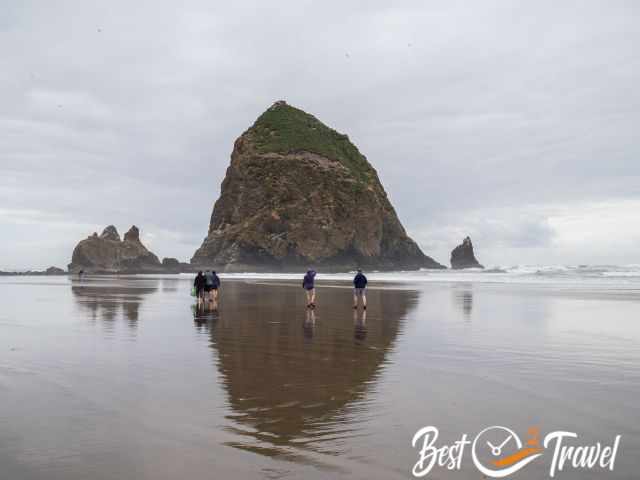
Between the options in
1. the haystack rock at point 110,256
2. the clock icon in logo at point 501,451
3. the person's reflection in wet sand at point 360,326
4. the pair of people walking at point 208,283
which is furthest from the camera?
the haystack rock at point 110,256

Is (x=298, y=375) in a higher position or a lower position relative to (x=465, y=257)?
lower

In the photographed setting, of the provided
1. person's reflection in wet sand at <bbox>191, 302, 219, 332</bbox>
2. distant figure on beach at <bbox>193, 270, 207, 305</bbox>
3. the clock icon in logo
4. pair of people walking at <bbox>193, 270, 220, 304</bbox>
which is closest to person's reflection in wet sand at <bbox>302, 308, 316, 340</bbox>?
person's reflection in wet sand at <bbox>191, 302, 219, 332</bbox>

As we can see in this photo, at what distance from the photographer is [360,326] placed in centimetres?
1655

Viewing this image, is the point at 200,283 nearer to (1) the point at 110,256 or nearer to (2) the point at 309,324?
(2) the point at 309,324

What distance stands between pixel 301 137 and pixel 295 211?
20.7 m

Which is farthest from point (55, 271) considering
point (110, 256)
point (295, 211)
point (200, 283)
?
point (200, 283)

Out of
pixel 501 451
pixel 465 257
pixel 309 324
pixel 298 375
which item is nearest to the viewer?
pixel 501 451

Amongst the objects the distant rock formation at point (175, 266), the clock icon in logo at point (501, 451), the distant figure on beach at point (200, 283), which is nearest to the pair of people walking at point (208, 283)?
the distant figure on beach at point (200, 283)

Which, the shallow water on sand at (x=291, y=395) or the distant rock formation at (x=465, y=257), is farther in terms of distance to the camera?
the distant rock formation at (x=465, y=257)

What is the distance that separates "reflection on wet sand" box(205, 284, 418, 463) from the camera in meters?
5.74

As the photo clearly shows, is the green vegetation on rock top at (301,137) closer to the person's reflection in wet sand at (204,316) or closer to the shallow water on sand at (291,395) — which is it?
the person's reflection in wet sand at (204,316)

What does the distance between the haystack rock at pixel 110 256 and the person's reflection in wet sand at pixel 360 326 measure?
123397 mm

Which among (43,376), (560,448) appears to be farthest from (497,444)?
(43,376)

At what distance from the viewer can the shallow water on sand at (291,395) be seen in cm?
499
